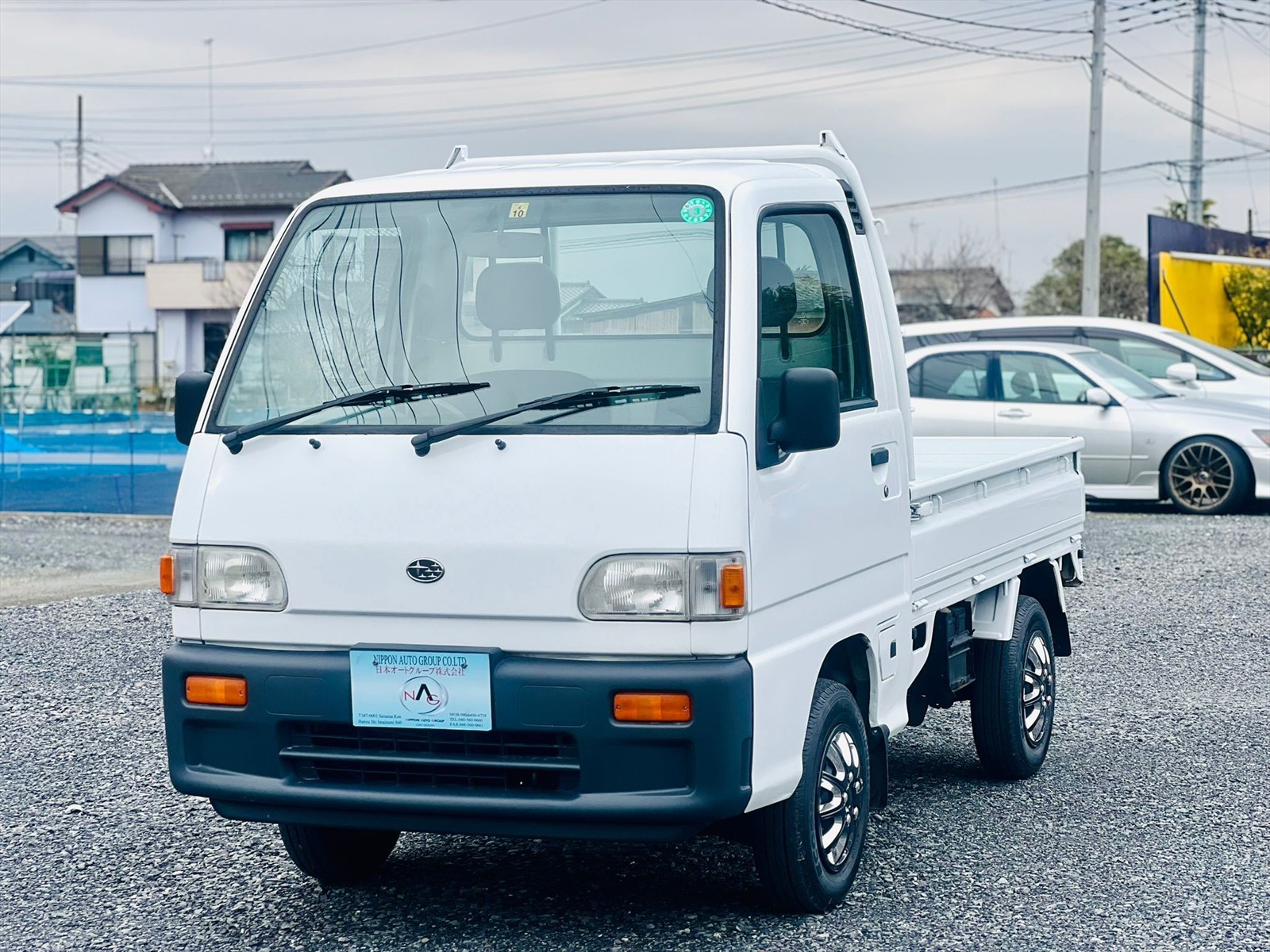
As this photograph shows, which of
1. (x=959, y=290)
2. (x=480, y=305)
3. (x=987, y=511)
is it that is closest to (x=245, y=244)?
(x=959, y=290)

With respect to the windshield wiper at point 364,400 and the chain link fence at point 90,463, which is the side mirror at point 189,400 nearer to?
the windshield wiper at point 364,400

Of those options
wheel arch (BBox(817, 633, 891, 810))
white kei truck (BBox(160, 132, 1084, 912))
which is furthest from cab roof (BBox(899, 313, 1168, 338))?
white kei truck (BBox(160, 132, 1084, 912))

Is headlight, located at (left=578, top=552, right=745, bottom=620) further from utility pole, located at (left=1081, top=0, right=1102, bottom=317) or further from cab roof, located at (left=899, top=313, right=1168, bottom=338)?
utility pole, located at (left=1081, top=0, right=1102, bottom=317)

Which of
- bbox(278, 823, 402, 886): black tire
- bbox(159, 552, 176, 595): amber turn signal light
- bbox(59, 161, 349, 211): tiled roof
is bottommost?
bbox(278, 823, 402, 886): black tire

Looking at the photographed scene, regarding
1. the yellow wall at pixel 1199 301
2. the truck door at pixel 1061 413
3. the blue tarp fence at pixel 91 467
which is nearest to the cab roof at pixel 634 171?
the truck door at pixel 1061 413

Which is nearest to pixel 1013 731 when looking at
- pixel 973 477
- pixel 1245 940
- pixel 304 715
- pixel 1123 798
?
pixel 1123 798

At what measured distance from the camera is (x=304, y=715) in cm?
424

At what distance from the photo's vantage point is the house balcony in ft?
176

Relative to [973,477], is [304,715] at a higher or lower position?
lower

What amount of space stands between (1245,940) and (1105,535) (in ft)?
32.8

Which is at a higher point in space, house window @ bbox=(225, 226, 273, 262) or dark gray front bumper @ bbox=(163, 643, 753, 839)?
house window @ bbox=(225, 226, 273, 262)

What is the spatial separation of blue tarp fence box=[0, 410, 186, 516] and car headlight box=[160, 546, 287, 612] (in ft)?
49.6

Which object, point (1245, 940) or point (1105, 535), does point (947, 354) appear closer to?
point (1105, 535)

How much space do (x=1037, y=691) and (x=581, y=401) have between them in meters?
3.14
